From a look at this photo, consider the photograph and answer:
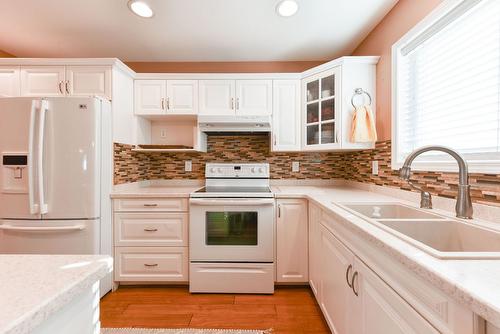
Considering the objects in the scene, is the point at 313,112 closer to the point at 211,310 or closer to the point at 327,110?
the point at 327,110

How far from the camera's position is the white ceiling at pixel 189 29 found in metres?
1.88

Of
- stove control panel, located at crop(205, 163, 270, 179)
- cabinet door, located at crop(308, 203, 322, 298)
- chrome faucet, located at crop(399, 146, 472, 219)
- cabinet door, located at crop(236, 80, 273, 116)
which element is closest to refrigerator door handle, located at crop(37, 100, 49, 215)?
stove control panel, located at crop(205, 163, 270, 179)

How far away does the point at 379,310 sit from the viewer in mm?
915

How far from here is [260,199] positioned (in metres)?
2.11

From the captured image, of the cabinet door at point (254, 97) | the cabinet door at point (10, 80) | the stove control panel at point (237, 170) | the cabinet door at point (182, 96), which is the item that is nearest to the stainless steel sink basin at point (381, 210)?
the stove control panel at point (237, 170)

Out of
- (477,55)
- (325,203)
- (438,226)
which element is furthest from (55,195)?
(477,55)

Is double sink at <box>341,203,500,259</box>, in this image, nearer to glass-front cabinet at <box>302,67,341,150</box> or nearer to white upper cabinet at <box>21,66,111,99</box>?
glass-front cabinet at <box>302,67,341,150</box>

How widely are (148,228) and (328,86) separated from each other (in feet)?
6.85

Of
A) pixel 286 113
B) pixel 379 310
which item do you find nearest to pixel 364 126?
pixel 286 113

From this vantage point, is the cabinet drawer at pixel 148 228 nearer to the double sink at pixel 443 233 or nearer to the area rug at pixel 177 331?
the area rug at pixel 177 331

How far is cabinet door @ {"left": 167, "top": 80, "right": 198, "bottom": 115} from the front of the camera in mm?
2516

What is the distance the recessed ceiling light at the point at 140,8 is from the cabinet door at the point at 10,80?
4.24ft

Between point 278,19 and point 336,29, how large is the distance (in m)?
0.56

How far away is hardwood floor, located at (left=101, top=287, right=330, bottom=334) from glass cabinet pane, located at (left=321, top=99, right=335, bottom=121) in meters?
1.58
